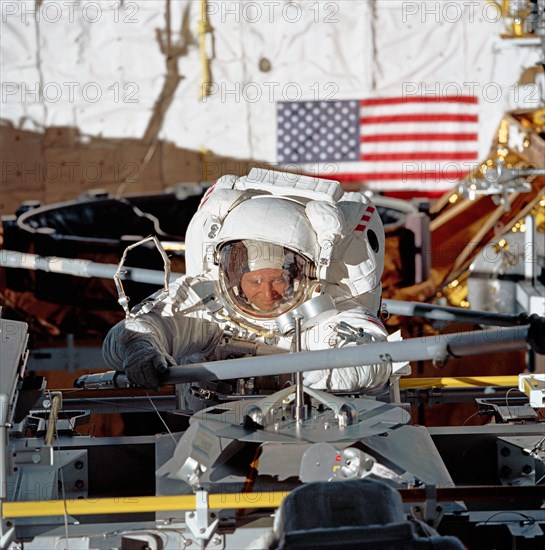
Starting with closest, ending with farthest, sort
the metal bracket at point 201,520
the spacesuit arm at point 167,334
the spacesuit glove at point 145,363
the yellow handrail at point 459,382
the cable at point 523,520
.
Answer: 1. the metal bracket at point 201,520
2. the cable at point 523,520
3. the spacesuit glove at point 145,363
4. the spacesuit arm at point 167,334
5. the yellow handrail at point 459,382

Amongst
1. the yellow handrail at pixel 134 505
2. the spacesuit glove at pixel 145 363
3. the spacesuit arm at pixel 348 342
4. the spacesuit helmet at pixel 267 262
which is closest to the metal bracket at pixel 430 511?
the yellow handrail at pixel 134 505

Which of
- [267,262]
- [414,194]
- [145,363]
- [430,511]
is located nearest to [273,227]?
[267,262]

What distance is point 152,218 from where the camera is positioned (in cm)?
1027

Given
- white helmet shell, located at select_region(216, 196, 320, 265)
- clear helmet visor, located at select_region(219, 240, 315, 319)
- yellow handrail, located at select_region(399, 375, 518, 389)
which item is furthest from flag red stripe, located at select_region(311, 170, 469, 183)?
clear helmet visor, located at select_region(219, 240, 315, 319)

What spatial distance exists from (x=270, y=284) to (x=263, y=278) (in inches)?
1.4

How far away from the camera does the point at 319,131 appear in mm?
11625

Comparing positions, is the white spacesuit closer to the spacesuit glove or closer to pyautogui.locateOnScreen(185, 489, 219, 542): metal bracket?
the spacesuit glove

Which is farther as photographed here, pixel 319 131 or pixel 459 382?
pixel 319 131

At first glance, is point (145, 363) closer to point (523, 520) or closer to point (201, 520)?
point (201, 520)

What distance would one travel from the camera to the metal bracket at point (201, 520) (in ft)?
12.0

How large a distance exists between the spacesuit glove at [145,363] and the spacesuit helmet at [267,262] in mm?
430

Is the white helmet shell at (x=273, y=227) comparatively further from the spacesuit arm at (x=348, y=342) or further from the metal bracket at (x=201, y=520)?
the metal bracket at (x=201, y=520)

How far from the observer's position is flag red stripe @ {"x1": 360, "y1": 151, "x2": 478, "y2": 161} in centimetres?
1160

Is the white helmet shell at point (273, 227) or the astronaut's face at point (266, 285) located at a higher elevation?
the white helmet shell at point (273, 227)
